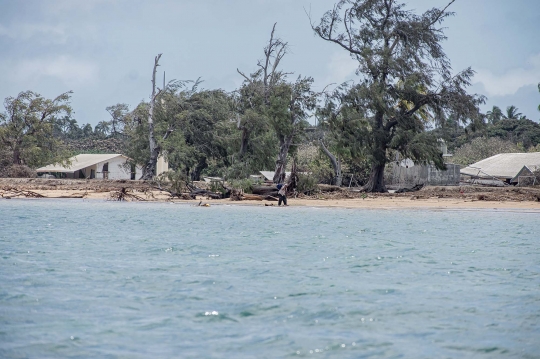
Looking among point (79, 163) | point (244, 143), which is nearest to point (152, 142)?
point (244, 143)

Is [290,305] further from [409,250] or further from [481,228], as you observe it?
[481,228]

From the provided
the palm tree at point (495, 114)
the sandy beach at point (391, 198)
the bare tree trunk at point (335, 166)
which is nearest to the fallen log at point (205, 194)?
the sandy beach at point (391, 198)

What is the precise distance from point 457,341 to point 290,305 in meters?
2.00

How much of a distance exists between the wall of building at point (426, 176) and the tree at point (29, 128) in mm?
25335

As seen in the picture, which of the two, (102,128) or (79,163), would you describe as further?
(102,128)

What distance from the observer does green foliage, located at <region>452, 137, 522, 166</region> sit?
64.8 metres

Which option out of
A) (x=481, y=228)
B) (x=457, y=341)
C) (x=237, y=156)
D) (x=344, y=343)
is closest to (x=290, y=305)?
(x=344, y=343)

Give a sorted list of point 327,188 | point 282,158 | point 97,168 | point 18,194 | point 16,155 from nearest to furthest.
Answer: point 18,194, point 327,188, point 282,158, point 16,155, point 97,168

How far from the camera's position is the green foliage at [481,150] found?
64.8 metres

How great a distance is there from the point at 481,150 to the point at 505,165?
23.1m

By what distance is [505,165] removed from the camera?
44.3m

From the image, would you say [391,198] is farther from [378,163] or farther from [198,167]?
[198,167]

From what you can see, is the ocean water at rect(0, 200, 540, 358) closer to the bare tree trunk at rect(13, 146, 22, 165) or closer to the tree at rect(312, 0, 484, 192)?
the tree at rect(312, 0, 484, 192)

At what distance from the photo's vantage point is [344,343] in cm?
575
